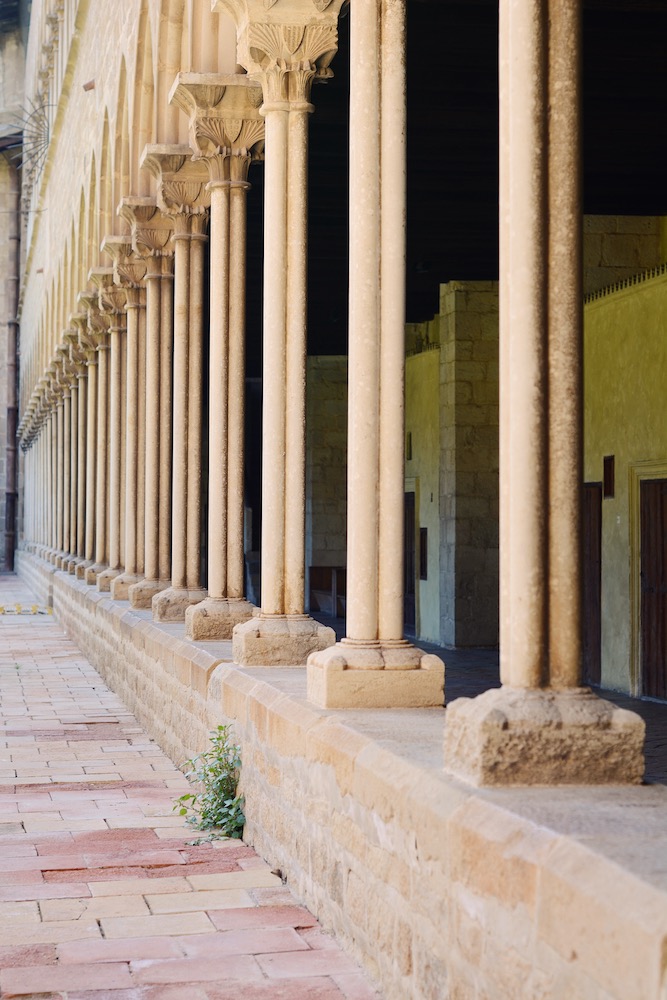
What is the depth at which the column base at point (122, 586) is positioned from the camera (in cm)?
1306

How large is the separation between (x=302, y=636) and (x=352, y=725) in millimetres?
1927

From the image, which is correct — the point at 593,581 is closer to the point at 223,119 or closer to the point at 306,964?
the point at 223,119

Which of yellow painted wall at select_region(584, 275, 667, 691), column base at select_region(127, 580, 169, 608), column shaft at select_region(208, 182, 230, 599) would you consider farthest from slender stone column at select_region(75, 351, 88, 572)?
column shaft at select_region(208, 182, 230, 599)

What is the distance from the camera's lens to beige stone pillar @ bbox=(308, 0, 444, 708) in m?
5.05

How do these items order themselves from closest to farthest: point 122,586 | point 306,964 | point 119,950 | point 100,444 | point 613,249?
point 306,964, point 119,950, point 613,249, point 122,586, point 100,444

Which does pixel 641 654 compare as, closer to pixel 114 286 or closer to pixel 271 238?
pixel 271 238

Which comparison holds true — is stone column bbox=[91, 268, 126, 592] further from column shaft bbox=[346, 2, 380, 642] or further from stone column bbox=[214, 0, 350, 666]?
column shaft bbox=[346, 2, 380, 642]

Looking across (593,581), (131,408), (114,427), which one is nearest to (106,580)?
(114,427)

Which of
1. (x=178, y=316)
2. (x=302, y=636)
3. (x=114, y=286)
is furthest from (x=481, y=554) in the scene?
(x=302, y=636)

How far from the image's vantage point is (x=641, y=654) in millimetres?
11125

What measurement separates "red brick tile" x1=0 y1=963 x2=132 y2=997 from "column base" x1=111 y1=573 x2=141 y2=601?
8.80 metres

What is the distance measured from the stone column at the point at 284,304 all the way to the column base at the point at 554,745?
3.05 metres

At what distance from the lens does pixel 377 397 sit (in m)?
5.21

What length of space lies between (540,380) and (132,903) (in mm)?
2527
